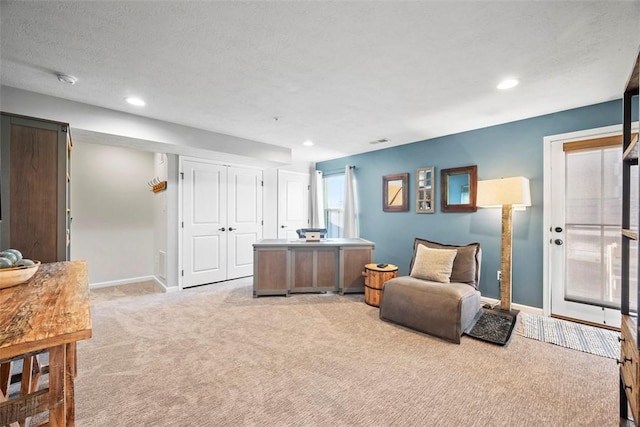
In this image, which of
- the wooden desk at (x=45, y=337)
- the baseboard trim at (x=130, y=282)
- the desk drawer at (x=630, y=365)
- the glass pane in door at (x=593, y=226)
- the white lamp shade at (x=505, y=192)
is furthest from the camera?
the baseboard trim at (x=130, y=282)

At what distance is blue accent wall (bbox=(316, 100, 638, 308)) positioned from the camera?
3.29 meters

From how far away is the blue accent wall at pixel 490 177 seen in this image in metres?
3.29

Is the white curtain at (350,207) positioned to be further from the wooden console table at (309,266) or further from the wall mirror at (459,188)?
the wall mirror at (459,188)

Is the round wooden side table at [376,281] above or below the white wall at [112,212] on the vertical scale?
below

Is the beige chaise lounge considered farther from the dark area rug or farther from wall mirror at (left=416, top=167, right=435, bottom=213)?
wall mirror at (left=416, top=167, right=435, bottom=213)

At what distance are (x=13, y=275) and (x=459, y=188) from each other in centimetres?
455

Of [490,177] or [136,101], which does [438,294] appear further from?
[136,101]

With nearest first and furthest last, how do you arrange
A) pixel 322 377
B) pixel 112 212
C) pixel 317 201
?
1. pixel 322 377
2. pixel 112 212
3. pixel 317 201

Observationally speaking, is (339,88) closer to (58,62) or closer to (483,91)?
(483,91)

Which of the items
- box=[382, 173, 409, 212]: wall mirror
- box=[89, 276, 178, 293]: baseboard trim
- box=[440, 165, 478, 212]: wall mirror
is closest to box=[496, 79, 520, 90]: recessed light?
box=[440, 165, 478, 212]: wall mirror

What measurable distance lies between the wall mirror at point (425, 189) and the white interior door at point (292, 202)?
2.71m

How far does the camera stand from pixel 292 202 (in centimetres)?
616

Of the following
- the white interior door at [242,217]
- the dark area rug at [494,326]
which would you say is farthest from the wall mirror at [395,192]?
the white interior door at [242,217]

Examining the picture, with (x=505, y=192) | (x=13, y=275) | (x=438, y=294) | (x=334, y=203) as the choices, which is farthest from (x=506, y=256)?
(x=13, y=275)
